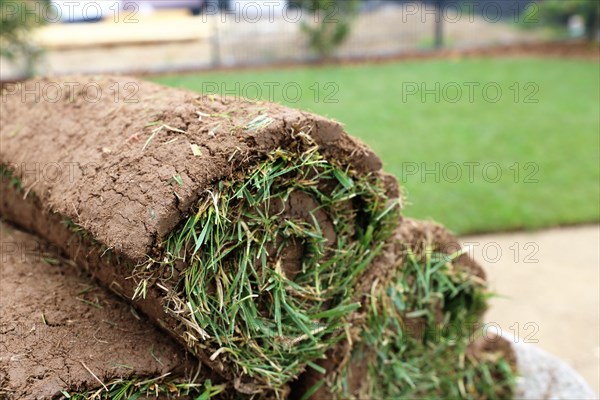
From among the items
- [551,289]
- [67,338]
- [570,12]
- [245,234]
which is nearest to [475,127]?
[551,289]

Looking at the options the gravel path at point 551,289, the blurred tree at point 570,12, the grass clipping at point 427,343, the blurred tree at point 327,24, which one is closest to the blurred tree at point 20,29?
the blurred tree at point 327,24

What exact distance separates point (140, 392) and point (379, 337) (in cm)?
99

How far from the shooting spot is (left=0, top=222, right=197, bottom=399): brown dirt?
2014 millimetres

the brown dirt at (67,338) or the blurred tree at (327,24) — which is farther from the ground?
the blurred tree at (327,24)

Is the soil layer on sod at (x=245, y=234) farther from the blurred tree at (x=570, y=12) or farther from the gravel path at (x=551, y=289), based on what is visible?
the blurred tree at (x=570, y=12)

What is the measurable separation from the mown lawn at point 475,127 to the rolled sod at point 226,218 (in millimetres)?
992

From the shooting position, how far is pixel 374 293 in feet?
8.47

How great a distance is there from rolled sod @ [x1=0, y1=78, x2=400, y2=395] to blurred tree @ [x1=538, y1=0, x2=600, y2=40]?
13.6 metres

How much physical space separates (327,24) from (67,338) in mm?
13418

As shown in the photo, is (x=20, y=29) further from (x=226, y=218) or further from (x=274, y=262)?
(x=226, y=218)

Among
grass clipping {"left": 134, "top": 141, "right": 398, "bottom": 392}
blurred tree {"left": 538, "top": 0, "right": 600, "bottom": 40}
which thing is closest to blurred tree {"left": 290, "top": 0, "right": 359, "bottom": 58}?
blurred tree {"left": 538, "top": 0, "right": 600, "bottom": 40}

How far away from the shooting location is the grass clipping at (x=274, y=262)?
6.54 feet

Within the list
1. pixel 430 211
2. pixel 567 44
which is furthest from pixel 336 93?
pixel 567 44

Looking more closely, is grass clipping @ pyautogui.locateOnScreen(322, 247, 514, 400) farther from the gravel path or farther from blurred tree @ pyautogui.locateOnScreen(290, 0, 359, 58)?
blurred tree @ pyautogui.locateOnScreen(290, 0, 359, 58)
